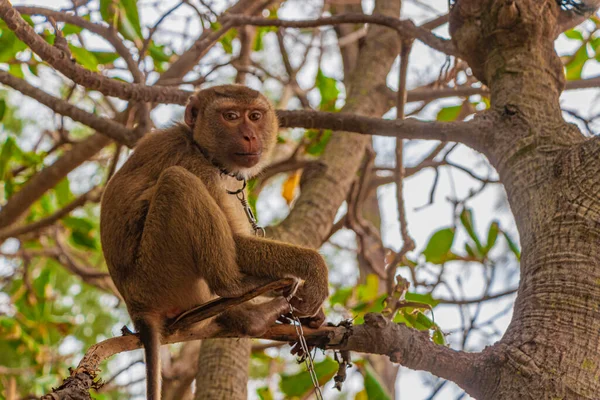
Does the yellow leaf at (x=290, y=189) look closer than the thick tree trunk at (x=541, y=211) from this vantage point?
No

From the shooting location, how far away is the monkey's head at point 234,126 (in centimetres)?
416

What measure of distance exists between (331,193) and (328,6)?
3680 millimetres

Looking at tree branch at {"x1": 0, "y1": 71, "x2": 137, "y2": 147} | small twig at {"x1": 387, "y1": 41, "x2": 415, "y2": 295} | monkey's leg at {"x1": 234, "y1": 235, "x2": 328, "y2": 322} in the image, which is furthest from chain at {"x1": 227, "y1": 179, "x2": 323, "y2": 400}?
tree branch at {"x1": 0, "y1": 71, "x2": 137, "y2": 147}

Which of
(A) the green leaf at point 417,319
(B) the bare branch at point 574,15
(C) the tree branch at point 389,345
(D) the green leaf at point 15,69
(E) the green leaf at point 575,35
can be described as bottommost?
(C) the tree branch at point 389,345

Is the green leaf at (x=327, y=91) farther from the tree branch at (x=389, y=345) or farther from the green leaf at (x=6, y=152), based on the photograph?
the tree branch at (x=389, y=345)

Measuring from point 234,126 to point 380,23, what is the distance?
128cm

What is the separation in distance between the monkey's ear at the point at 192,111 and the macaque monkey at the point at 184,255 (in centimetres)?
52

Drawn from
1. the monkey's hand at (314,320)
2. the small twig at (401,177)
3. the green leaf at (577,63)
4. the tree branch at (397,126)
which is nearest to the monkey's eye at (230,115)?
the tree branch at (397,126)

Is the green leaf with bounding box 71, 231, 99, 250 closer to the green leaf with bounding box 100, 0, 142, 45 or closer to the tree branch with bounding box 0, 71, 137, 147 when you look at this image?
the tree branch with bounding box 0, 71, 137, 147

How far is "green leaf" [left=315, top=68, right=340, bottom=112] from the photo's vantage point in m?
6.50

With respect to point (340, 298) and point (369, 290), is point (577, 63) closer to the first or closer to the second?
point (369, 290)

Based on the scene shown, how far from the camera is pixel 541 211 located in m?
3.05

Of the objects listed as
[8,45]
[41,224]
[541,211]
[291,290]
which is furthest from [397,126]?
[41,224]

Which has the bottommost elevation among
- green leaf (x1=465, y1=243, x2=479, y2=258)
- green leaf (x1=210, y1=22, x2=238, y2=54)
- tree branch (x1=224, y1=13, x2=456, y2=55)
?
green leaf (x1=465, y1=243, x2=479, y2=258)
